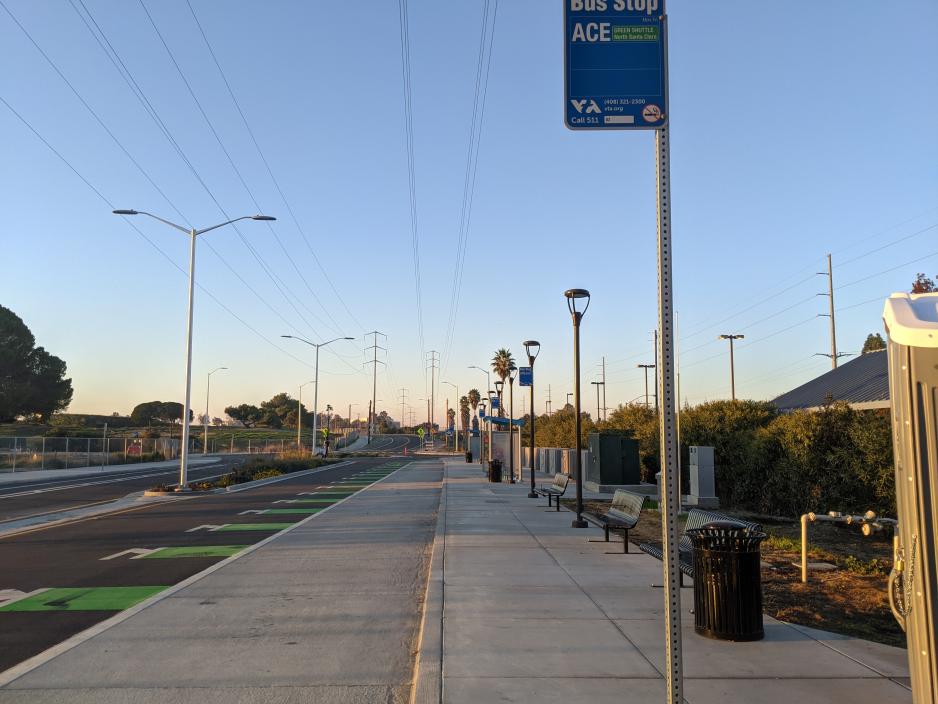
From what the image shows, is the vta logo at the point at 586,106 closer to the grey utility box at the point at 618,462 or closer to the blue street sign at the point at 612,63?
the blue street sign at the point at 612,63

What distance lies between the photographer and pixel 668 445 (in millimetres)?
3461

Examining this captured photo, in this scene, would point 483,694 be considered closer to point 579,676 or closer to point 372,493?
point 579,676

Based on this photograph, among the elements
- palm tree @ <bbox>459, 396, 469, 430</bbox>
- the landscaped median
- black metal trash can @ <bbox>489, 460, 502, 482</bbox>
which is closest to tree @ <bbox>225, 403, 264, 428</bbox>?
palm tree @ <bbox>459, 396, 469, 430</bbox>

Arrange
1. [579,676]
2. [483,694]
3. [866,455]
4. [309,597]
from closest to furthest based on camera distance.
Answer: [483,694], [579,676], [309,597], [866,455]

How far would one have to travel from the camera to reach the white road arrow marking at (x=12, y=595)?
26.9 feet

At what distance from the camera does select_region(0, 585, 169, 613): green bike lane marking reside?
7879mm

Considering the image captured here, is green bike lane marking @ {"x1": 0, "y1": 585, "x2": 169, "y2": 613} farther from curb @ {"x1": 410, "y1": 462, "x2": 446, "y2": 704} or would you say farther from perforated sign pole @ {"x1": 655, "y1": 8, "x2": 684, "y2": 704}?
perforated sign pole @ {"x1": 655, "y1": 8, "x2": 684, "y2": 704}

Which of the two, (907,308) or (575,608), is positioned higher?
(907,308)

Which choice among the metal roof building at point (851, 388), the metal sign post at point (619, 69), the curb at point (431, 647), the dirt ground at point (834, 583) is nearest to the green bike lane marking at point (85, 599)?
the curb at point (431, 647)

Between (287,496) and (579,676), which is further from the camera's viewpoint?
(287,496)

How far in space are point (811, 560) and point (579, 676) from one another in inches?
257

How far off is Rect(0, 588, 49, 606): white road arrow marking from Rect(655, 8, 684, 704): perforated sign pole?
7.86 metres

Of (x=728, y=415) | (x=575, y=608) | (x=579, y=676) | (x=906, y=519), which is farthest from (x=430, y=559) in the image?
(x=728, y=415)

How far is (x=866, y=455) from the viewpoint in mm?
14188
